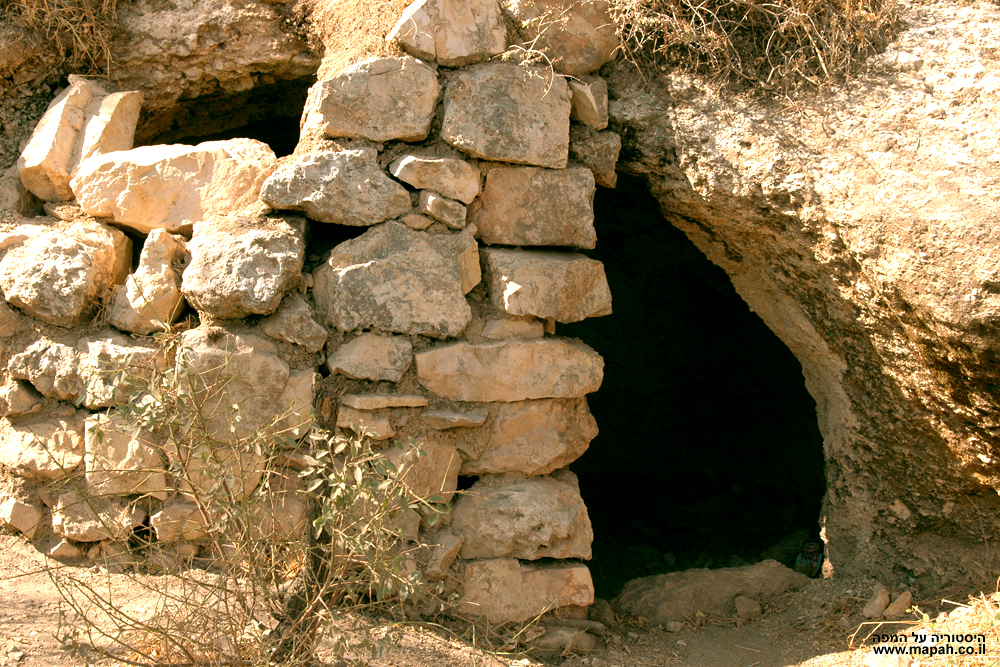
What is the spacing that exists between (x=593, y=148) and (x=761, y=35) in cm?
69

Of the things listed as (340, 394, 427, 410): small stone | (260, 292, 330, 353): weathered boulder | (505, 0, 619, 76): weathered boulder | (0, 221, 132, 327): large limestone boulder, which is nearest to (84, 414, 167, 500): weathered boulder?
(0, 221, 132, 327): large limestone boulder

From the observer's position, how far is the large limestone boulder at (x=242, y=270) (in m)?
2.40

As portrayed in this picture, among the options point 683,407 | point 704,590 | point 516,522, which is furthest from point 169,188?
point 683,407

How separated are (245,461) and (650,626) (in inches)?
62.0

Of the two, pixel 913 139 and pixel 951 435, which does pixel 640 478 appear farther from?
pixel 913 139

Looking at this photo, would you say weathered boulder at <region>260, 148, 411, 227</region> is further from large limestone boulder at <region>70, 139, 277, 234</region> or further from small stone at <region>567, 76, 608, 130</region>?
small stone at <region>567, 76, 608, 130</region>

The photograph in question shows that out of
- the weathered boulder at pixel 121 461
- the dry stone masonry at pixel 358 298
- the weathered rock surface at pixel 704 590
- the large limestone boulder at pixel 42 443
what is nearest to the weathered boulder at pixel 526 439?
the dry stone masonry at pixel 358 298

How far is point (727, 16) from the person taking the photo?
2773mm

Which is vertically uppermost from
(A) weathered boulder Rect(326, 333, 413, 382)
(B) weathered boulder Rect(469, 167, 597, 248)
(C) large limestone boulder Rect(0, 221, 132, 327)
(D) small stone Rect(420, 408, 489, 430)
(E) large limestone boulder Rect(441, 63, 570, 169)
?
(E) large limestone boulder Rect(441, 63, 570, 169)

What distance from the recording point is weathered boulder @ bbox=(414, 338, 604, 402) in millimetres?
2572

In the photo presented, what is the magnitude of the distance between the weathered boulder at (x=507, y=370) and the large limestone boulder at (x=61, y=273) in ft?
3.45

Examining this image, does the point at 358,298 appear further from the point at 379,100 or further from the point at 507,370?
the point at 379,100

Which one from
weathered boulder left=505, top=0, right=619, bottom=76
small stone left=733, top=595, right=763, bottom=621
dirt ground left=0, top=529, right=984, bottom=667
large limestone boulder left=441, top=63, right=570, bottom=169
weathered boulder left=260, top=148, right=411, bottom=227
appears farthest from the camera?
small stone left=733, top=595, right=763, bottom=621

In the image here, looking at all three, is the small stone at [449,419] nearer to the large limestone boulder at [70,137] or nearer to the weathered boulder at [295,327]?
the weathered boulder at [295,327]
